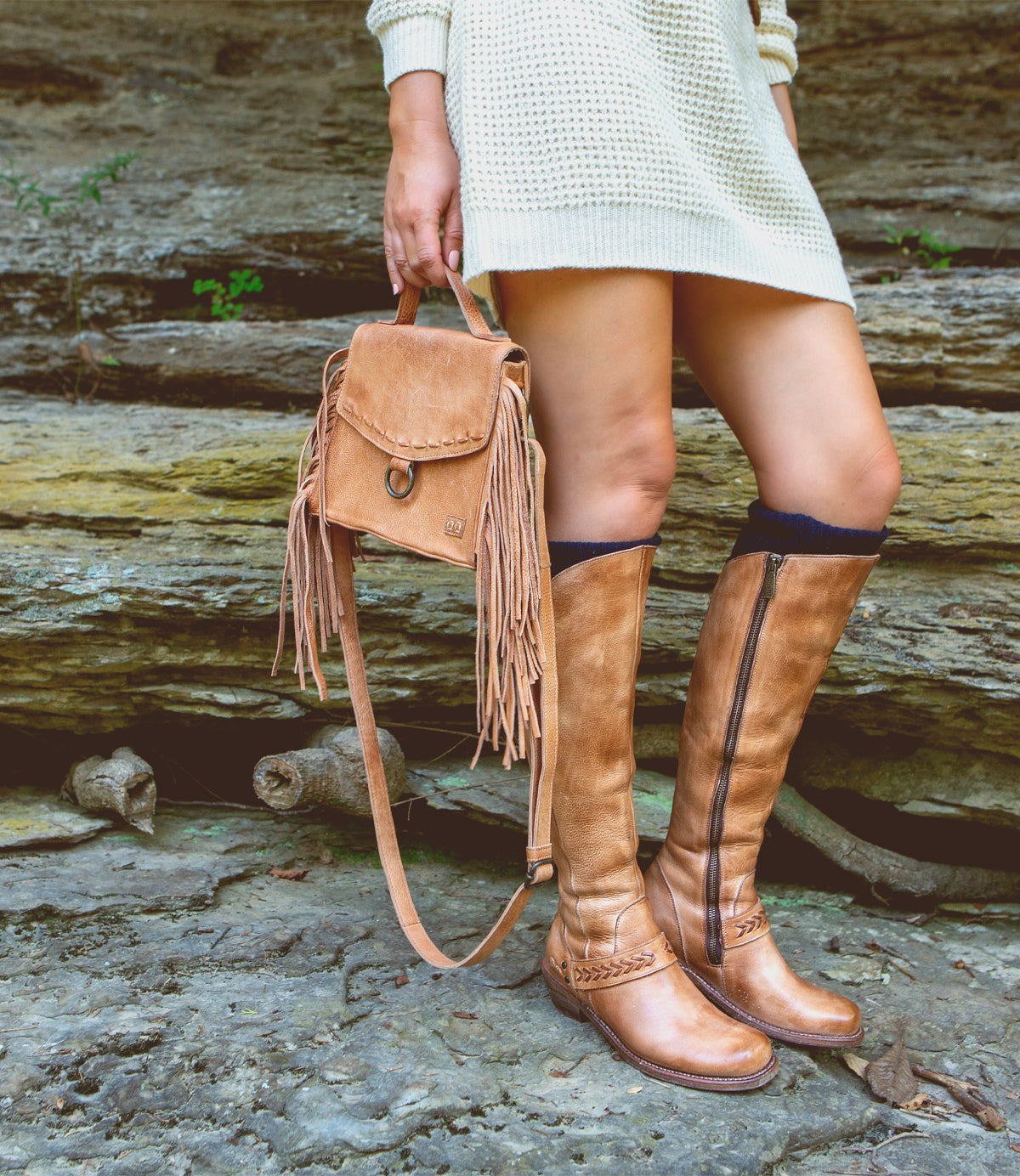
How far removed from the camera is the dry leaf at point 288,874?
A: 6.20ft

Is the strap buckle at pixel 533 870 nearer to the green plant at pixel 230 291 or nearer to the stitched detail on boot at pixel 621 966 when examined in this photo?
the stitched detail on boot at pixel 621 966

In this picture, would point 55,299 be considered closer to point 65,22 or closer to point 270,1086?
point 65,22

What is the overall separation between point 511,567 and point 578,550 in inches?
6.1

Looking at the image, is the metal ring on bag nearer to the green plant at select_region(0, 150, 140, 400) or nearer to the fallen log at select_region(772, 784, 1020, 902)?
the fallen log at select_region(772, 784, 1020, 902)

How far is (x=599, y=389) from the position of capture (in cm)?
130

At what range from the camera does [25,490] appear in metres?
2.26

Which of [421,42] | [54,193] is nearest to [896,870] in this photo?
[421,42]

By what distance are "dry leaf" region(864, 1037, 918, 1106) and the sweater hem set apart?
115 cm

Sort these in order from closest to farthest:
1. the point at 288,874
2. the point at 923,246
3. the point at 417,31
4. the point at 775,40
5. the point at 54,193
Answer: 1. the point at 417,31
2. the point at 775,40
3. the point at 288,874
4. the point at 923,246
5. the point at 54,193

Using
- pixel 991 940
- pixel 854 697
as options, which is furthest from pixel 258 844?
pixel 991 940

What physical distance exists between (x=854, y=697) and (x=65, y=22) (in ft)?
13.3

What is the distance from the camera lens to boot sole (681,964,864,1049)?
1.40 m

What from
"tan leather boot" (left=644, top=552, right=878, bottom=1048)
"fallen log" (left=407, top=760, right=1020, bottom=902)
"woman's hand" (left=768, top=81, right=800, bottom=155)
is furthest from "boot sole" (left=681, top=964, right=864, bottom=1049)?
"woman's hand" (left=768, top=81, right=800, bottom=155)

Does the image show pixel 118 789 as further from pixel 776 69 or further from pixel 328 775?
pixel 776 69
